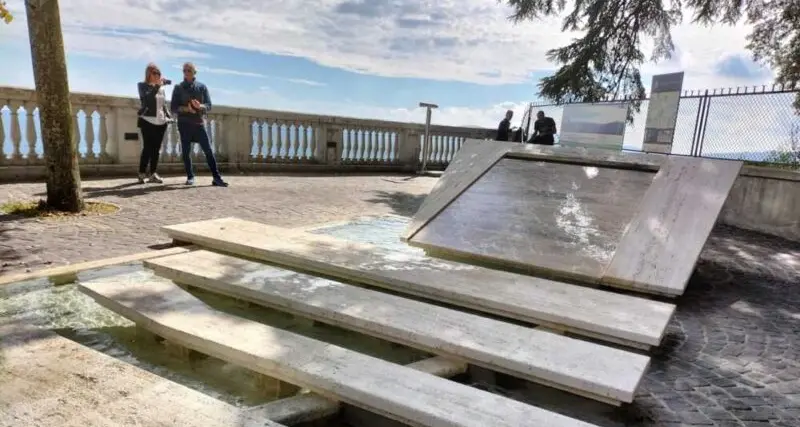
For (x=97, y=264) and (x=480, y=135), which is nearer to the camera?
(x=97, y=264)

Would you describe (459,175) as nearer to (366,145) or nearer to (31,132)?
(31,132)

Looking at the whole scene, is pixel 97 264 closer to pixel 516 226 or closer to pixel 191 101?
pixel 516 226

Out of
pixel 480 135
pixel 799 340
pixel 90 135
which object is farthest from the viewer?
pixel 480 135

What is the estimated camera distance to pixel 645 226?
448cm

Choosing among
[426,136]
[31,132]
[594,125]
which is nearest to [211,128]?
[31,132]

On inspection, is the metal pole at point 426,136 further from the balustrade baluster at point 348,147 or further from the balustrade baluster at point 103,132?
the balustrade baluster at point 103,132

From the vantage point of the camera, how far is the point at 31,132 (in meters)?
8.80

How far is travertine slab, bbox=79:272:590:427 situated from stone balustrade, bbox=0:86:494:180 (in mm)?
7298

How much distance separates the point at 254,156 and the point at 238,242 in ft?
25.7

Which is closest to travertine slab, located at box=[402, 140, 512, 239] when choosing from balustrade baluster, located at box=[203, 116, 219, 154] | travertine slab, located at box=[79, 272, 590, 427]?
travertine slab, located at box=[79, 272, 590, 427]

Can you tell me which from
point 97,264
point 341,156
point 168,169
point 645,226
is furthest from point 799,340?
point 341,156

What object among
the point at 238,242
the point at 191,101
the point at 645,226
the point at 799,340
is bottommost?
the point at 799,340

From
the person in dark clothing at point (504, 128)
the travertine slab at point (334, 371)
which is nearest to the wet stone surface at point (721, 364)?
the travertine slab at point (334, 371)

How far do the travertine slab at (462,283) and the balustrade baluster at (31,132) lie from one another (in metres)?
5.73
